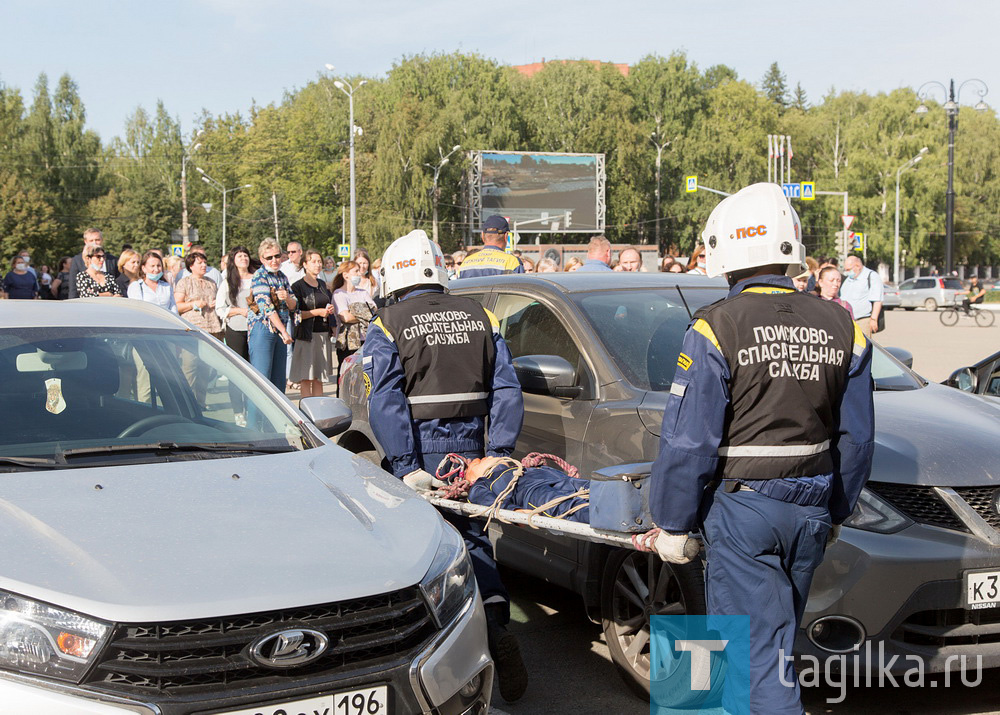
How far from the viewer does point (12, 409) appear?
3863 mm

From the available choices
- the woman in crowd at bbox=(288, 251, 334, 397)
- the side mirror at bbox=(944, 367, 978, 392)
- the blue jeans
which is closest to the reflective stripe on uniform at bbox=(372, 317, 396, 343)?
the side mirror at bbox=(944, 367, 978, 392)

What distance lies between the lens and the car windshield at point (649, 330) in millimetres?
4969

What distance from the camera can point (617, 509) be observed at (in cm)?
379

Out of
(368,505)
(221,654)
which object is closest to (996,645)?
(368,505)

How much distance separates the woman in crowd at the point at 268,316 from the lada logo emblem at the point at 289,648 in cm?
773

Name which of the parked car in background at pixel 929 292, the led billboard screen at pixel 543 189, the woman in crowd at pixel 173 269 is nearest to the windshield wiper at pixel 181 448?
the woman in crowd at pixel 173 269

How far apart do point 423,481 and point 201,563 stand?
1815mm

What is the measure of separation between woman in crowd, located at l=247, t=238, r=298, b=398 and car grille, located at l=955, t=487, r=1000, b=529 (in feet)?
24.5

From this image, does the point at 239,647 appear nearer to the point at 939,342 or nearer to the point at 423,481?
the point at 423,481

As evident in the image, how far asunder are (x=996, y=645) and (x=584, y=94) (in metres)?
74.5

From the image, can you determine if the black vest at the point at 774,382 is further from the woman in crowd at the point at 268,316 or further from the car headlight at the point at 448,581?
the woman in crowd at the point at 268,316

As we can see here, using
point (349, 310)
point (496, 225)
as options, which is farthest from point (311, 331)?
point (496, 225)

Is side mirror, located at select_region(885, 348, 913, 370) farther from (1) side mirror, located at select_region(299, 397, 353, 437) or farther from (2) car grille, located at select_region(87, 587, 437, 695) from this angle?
(2) car grille, located at select_region(87, 587, 437, 695)

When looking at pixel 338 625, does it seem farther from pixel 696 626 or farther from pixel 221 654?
pixel 696 626
